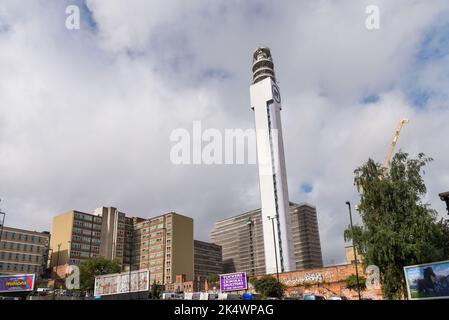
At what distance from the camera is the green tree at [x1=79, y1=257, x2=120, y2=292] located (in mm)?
101938

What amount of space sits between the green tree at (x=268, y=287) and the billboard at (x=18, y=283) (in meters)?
40.5

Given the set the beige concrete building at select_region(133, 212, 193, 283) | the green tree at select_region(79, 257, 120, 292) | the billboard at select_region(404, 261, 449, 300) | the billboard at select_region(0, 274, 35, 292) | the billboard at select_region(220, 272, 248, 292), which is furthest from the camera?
the beige concrete building at select_region(133, 212, 193, 283)

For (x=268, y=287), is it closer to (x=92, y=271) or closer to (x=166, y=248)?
(x=92, y=271)

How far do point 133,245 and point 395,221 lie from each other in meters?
142

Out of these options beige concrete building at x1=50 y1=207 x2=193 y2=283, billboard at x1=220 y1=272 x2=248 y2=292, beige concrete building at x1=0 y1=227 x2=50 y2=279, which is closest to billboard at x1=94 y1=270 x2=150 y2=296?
billboard at x1=220 y1=272 x2=248 y2=292

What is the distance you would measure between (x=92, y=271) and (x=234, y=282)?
63673 millimetres

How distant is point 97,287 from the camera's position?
62375mm

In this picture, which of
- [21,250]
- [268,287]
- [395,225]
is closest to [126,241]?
[21,250]

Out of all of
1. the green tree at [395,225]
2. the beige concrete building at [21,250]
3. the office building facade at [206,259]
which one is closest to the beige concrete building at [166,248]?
the office building facade at [206,259]

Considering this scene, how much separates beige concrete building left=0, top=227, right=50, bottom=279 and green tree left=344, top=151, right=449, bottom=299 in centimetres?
10610

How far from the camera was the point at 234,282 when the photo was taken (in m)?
55.5

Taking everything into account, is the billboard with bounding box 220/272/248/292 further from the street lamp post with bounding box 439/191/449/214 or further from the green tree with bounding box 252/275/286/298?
the street lamp post with bounding box 439/191/449/214

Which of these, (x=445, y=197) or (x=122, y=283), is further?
(x=122, y=283)
